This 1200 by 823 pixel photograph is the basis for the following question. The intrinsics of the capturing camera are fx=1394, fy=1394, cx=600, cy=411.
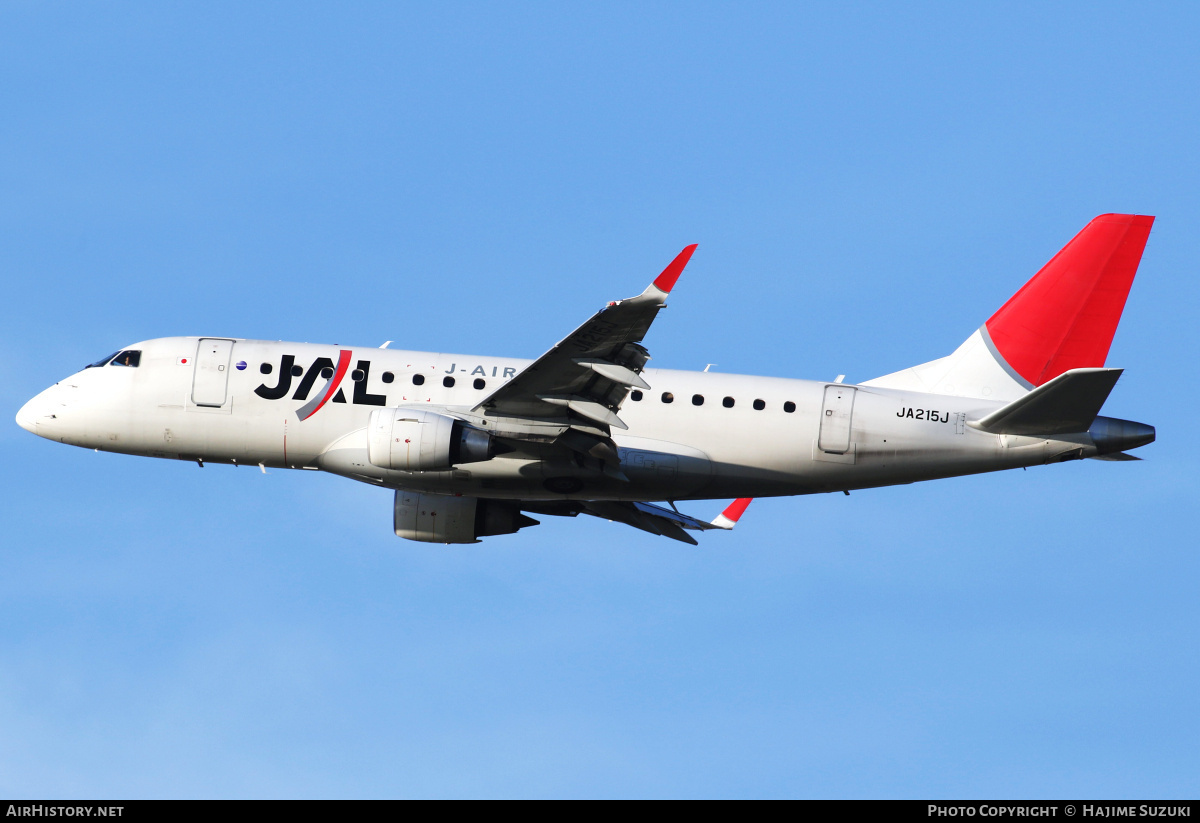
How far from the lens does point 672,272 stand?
32.0 m

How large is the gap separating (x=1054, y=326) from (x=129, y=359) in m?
26.8

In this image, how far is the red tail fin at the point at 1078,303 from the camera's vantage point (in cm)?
3966

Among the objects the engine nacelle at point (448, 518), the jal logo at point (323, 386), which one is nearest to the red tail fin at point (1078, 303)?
the engine nacelle at point (448, 518)

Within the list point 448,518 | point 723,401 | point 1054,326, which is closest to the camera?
point 723,401

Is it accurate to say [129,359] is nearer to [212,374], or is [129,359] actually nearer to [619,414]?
[212,374]

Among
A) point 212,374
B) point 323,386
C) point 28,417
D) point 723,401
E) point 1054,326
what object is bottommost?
point 28,417

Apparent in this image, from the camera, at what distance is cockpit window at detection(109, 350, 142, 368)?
4056 centimetres

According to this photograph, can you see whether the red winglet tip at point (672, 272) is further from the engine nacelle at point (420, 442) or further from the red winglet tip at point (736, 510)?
the red winglet tip at point (736, 510)

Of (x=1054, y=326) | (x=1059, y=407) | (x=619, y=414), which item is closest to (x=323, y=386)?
(x=619, y=414)

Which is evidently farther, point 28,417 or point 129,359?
point 28,417

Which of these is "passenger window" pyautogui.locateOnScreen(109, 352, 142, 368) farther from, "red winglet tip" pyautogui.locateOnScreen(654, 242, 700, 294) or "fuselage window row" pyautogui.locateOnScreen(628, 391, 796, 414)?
"red winglet tip" pyautogui.locateOnScreen(654, 242, 700, 294)
